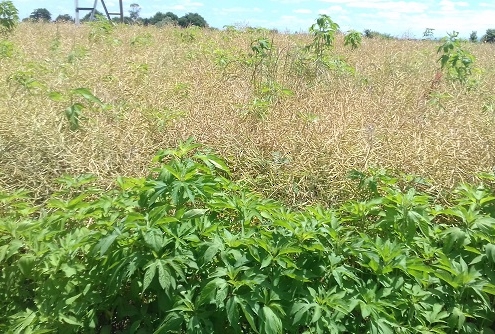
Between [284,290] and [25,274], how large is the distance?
1297 mm

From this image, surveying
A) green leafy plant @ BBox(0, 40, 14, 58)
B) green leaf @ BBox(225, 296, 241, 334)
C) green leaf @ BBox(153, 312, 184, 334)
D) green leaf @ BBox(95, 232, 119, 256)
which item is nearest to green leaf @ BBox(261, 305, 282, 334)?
green leaf @ BBox(225, 296, 241, 334)

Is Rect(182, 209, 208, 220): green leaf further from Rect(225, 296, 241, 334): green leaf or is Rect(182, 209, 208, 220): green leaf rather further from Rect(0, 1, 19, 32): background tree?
Rect(0, 1, 19, 32): background tree

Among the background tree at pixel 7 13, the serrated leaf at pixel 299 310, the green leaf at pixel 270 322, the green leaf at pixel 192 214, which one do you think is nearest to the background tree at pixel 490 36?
the background tree at pixel 7 13

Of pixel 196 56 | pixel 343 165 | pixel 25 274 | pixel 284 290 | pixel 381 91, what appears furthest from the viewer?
pixel 196 56

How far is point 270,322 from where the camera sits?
83.1 inches

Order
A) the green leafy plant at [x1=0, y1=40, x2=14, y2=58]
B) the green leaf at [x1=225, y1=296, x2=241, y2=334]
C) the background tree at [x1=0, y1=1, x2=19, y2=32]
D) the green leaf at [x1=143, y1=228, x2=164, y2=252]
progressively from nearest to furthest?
the green leaf at [x1=225, y1=296, x2=241, y2=334]
the green leaf at [x1=143, y1=228, x2=164, y2=252]
the green leafy plant at [x1=0, y1=40, x2=14, y2=58]
the background tree at [x1=0, y1=1, x2=19, y2=32]

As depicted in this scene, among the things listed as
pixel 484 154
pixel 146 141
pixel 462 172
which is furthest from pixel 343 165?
pixel 146 141

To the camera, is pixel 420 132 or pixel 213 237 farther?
pixel 420 132

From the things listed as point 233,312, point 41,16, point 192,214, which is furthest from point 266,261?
point 41,16

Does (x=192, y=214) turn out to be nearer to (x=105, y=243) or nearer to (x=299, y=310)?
(x=105, y=243)

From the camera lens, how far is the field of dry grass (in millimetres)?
3604

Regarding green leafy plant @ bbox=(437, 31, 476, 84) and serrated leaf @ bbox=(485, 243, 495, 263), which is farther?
green leafy plant @ bbox=(437, 31, 476, 84)

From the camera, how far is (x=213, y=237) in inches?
94.0

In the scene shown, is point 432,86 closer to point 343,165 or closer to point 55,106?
point 343,165
